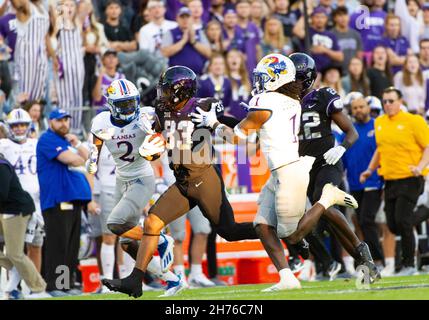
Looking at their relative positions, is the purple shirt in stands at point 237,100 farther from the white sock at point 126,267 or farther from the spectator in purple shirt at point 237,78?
the white sock at point 126,267

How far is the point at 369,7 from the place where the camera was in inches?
786

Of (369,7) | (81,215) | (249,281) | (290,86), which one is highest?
(369,7)

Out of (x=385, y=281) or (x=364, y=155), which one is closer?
(x=385, y=281)

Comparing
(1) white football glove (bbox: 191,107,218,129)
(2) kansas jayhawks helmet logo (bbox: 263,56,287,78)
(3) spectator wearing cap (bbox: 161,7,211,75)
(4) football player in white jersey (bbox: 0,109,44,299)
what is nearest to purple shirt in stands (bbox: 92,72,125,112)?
(3) spectator wearing cap (bbox: 161,7,211,75)

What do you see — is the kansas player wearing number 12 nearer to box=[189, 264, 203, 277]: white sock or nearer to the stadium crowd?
the stadium crowd

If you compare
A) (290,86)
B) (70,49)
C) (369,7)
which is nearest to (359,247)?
(290,86)

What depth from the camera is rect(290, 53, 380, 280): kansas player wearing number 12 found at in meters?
10.8

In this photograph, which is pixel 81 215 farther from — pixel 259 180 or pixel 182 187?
pixel 182 187

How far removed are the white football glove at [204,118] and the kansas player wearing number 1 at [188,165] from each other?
2.1 inches

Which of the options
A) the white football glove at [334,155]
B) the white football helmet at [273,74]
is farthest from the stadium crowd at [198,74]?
the white football helmet at [273,74]

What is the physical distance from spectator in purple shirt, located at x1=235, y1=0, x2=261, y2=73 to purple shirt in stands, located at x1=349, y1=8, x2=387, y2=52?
2.02m

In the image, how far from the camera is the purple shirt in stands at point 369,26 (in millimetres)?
19156

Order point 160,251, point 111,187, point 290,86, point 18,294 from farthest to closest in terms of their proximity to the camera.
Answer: point 111,187
point 18,294
point 160,251
point 290,86

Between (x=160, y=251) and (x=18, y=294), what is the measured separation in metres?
2.64
